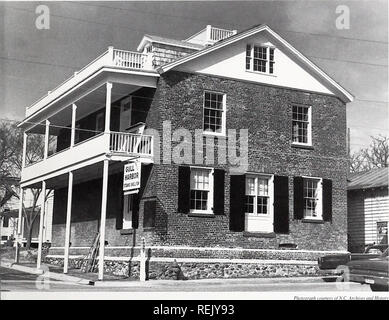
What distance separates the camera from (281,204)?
22.7 metres

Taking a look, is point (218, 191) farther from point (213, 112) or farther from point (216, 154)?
point (213, 112)

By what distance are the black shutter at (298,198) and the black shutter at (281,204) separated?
14.0 inches

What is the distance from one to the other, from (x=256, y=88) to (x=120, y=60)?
5.30 m

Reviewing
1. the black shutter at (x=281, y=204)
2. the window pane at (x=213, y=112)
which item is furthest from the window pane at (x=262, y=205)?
the window pane at (x=213, y=112)

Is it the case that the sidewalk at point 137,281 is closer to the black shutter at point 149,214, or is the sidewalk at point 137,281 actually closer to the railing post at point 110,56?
the black shutter at point 149,214

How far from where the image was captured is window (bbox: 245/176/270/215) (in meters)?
22.4

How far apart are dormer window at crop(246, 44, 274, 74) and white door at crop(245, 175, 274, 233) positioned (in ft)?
13.7

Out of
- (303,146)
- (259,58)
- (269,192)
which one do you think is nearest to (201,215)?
(269,192)

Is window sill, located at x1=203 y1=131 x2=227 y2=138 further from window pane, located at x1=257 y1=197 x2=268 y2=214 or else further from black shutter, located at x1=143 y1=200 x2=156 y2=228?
black shutter, located at x1=143 y1=200 x2=156 y2=228

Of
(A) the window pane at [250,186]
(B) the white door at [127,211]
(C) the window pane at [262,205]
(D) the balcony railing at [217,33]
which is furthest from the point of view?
(D) the balcony railing at [217,33]

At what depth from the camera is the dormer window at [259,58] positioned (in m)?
23.1

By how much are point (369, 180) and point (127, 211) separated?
11.2 m

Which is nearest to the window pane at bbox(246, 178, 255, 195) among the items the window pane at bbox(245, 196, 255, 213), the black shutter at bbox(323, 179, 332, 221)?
the window pane at bbox(245, 196, 255, 213)
